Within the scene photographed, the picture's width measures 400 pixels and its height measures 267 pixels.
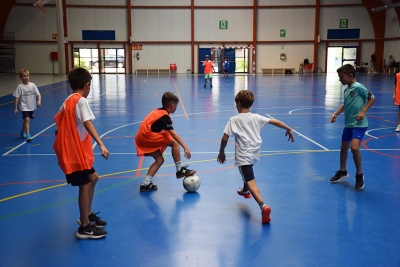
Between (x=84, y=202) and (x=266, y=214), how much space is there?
2.10m

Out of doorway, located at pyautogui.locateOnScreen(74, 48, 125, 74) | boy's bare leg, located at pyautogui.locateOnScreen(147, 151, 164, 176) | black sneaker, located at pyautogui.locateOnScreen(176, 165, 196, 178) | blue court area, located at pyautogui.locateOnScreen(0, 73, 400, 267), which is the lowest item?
blue court area, located at pyautogui.locateOnScreen(0, 73, 400, 267)

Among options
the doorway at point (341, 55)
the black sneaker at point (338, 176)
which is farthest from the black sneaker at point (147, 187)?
the doorway at point (341, 55)

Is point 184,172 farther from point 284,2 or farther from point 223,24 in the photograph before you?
point 284,2

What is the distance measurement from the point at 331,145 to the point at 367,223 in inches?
182

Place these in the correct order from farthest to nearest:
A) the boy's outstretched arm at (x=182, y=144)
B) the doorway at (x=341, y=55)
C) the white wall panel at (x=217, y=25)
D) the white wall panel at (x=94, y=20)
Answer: the doorway at (x=341, y=55), the white wall panel at (x=217, y=25), the white wall panel at (x=94, y=20), the boy's outstretched arm at (x=182, y=144)

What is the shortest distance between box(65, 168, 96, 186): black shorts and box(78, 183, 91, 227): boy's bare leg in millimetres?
79

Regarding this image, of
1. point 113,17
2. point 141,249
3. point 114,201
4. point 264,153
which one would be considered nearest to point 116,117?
point 264,153

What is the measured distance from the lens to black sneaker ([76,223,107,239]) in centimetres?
466

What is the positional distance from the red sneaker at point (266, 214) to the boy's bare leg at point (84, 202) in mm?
2026

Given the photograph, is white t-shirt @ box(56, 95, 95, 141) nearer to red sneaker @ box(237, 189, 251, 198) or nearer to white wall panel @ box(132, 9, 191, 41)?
red sneaker @ box(237, 189, 251, 198)

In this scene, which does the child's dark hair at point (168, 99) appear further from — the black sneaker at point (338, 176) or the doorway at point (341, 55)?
the doorway at point (341, 55)

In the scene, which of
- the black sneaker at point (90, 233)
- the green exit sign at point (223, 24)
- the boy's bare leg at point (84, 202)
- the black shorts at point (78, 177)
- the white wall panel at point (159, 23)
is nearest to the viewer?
the black shorts at point (78, 177)

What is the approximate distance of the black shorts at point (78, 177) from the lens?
175 inches

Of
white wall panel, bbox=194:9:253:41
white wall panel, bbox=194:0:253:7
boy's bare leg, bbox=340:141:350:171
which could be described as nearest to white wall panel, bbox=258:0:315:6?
white wall panel, bbox=194:0:253:7
